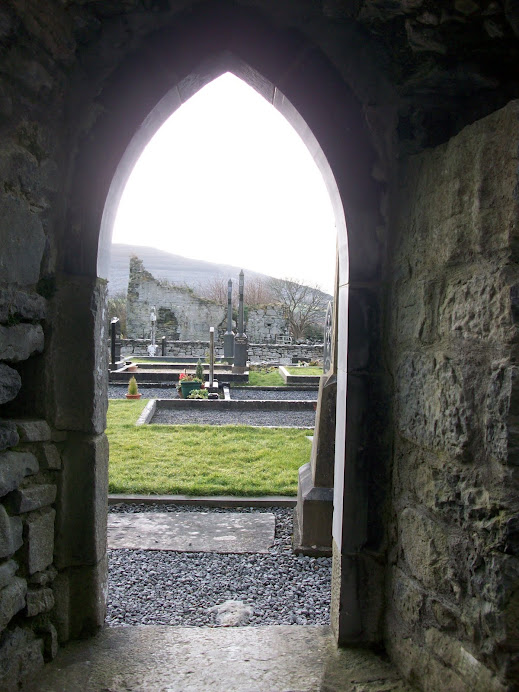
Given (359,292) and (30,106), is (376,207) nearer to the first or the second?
(359,292)

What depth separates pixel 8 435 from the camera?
1803 millimetres

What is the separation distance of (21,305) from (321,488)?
8.40 feet

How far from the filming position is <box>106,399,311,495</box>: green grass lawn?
4.84 metres

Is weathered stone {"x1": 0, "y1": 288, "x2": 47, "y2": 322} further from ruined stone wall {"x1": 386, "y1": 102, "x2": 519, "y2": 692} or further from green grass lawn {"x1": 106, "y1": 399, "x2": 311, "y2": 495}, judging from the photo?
A: green grass lawn {"x1": 106, "y1": 399, "x2": 311, "y2": 495}

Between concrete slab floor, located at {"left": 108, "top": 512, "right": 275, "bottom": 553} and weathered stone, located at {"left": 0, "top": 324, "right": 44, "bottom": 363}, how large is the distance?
2219 mm

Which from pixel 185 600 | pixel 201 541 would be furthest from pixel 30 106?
pixel 201 541

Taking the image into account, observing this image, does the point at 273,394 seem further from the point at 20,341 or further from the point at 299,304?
the point at 299,304

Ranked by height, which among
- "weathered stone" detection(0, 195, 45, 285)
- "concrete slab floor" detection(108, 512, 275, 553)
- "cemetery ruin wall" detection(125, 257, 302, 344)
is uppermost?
"cemetery ruin wall" detection(125, 257, 302, 344)

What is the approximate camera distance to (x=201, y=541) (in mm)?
3793

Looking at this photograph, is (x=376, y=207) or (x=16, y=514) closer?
(x=16, y=514)

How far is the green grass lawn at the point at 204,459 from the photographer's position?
4836 mm

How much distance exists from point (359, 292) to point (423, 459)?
2.23ft

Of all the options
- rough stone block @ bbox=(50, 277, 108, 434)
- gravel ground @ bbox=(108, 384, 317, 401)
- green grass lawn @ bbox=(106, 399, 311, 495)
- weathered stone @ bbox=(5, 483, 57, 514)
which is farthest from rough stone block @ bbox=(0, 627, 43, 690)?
gravel ground @ bbox=(108, 384, 317, 401)

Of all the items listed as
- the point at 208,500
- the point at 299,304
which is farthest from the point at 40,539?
the point at 299,304
